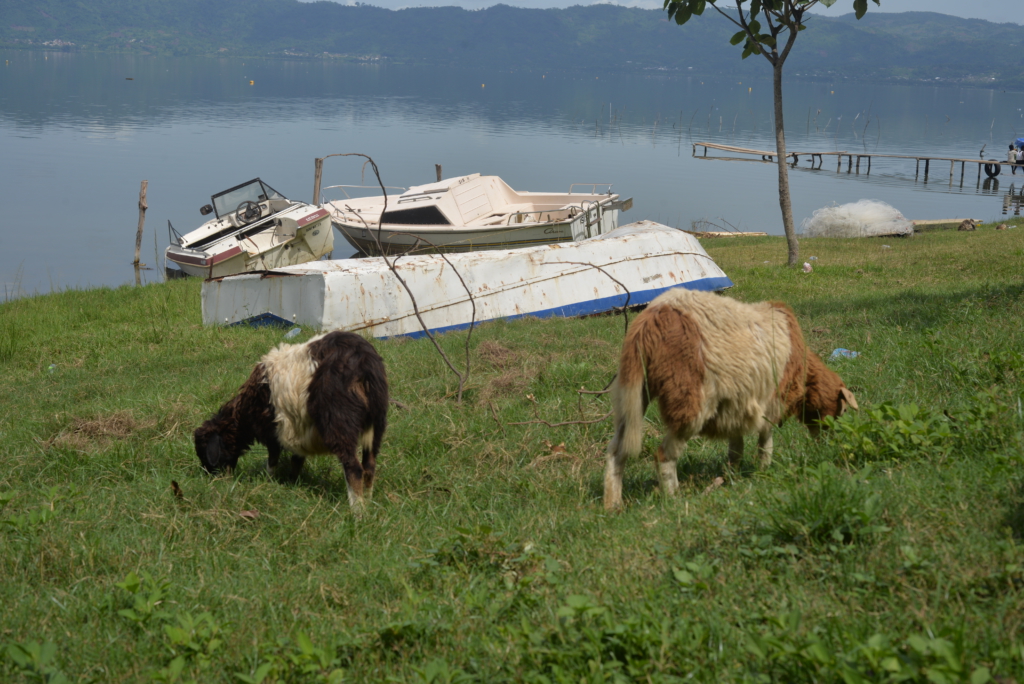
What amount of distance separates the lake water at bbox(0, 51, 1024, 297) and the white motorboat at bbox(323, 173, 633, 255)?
19.4 feet

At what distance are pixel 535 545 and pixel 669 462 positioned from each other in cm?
106

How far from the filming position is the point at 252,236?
67.0 feet

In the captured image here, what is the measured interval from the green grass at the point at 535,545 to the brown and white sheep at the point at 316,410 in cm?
24

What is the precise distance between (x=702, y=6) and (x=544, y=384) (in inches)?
297

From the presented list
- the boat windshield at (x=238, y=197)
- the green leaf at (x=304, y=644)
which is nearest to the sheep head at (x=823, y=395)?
the green leaf at (x=304, y=644)

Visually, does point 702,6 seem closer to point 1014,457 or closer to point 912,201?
point 1014,457

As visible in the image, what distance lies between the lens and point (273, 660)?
118 inches

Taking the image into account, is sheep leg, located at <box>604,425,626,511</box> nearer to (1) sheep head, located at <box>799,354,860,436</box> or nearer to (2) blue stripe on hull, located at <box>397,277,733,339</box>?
(1) sheep head, located at <box>799,354,860,436</box>

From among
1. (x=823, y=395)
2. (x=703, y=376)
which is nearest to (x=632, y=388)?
(x=703, y=376)

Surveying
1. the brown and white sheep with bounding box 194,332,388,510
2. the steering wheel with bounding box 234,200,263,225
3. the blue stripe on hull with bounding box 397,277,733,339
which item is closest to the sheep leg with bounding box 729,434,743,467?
the brown and white sheep with bounding box 194,332,388,510

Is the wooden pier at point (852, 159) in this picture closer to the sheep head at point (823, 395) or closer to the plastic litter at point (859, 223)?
the plastic litter at point (859, 223)

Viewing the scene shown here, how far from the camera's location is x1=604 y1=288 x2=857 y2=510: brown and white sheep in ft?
14.4

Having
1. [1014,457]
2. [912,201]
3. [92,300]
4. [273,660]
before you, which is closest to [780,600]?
[1014,457]

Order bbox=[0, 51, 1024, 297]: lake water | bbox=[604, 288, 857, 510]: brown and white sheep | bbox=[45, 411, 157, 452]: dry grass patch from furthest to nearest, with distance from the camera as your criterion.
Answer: bbox=[0, 51, 1024, 297]: lake water → bbox=[45, 411, 157, 452]: dry grass patch → bbox=[604, 288, 857, 510]: brown and white sheep
